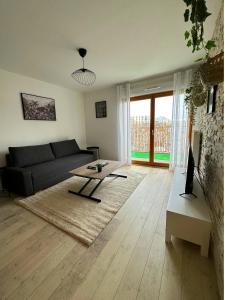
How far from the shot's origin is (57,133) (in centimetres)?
413

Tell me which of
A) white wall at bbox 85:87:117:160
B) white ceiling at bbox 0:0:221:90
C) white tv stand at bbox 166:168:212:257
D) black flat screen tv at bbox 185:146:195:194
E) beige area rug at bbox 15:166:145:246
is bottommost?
beige area rug at bbox 15:166:145:246

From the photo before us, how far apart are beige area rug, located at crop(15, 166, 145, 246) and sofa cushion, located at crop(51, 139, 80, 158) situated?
930 millimetres

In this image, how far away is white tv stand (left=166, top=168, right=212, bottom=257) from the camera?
133 cm

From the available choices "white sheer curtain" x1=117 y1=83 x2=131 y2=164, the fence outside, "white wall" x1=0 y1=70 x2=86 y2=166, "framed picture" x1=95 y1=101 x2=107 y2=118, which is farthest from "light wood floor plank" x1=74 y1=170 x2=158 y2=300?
"framed picture" x1=95 y1=101 x2=107 y2=118

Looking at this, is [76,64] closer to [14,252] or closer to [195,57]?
[195,57]

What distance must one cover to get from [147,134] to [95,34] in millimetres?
2945

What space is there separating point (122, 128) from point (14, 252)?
3.48 meters

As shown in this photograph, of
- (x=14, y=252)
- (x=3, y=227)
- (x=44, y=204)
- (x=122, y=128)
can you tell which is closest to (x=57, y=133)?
(x=122, y=128)

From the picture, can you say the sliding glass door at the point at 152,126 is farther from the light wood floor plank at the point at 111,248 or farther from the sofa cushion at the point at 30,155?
the sofa cushion at the point at 30,155

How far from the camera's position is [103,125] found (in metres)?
4.68

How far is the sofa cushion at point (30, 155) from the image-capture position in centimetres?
288

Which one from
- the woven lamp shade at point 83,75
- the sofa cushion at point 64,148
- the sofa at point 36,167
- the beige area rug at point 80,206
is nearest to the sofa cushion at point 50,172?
the sofa at point 36,167

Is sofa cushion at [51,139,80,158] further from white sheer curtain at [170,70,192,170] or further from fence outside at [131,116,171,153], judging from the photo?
white sheer curtain at [170,70,192,170]

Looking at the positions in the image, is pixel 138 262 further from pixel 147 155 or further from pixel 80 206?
pixel 147 155
